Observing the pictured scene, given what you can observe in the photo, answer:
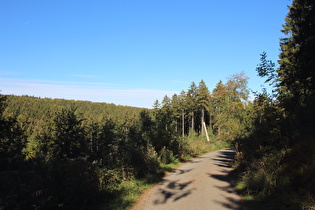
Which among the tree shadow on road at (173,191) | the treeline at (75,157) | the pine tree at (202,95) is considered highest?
the pine tree at (202,95)

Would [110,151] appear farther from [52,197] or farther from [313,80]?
[313,80]

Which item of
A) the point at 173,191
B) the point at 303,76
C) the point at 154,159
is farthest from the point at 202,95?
the point at 173,191

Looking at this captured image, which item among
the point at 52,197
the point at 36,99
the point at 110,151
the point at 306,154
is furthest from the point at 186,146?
the point at 36,99

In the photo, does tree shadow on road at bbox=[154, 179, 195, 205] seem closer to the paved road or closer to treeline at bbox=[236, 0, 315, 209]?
the paved road

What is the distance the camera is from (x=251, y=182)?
6691 mm

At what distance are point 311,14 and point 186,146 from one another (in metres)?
12.6

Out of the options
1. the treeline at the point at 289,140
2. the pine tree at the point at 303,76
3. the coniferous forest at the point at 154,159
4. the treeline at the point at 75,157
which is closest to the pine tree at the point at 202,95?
the treeline at the point at 75,157

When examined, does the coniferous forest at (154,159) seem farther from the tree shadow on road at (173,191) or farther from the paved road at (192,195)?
the tree shadow on road at (173,191)

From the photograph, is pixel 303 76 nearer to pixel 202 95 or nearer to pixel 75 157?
pixel 75 157

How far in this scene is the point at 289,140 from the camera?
24.0 ft

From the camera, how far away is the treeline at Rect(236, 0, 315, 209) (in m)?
5.19

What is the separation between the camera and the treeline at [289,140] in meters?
5.19

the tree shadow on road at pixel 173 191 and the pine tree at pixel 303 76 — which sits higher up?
the pine tree at pixel 303 76

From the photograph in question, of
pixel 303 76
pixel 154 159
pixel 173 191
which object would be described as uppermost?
pixel 303 76
